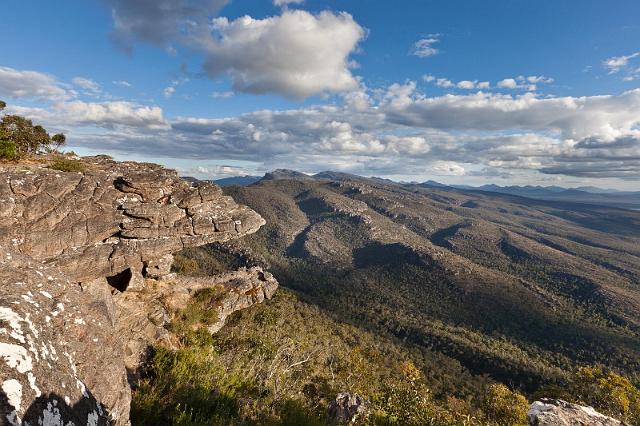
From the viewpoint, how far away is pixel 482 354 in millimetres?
145875

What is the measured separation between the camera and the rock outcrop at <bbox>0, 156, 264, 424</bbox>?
6293 mm

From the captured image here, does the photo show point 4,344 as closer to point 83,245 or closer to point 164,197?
point 83,245

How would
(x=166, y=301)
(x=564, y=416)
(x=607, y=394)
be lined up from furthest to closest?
(x=607, y=394), (x=166, y=301), (x=564, y=416)

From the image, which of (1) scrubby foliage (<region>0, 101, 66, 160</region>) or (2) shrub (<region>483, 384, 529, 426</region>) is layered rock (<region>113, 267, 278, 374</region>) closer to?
(1) scrubby foliage (<region>0, 101, 66, 160</region>)

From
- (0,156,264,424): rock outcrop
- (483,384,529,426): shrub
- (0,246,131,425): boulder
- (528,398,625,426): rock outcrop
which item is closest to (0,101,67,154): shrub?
(0,156,264,424): rock outcrop

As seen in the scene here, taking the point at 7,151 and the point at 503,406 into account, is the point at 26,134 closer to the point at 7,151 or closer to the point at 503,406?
the point at 7,151

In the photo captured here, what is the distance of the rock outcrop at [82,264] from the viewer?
6293mm

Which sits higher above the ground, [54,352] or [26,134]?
[26,134]

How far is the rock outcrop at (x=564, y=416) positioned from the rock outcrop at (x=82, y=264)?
11.7 m

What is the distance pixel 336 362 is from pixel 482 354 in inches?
4638

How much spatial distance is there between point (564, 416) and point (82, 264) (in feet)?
92.2

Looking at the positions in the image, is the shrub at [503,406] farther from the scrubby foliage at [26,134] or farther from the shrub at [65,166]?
the scrubby foliage at [26,134]

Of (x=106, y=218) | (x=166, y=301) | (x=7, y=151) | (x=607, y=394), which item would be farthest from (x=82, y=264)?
(x=607, y=394)

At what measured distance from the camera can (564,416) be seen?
1005 cm
